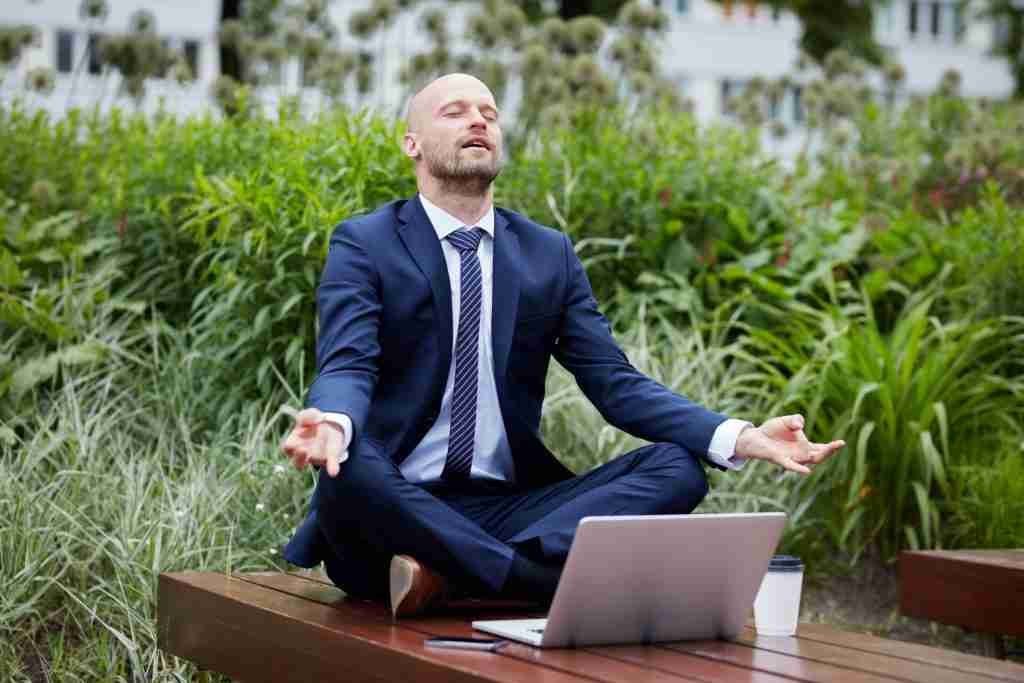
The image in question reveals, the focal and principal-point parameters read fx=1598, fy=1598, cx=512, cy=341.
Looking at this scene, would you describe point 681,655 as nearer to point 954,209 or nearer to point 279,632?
point 279,632

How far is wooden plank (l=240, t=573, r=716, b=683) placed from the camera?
8.82ft

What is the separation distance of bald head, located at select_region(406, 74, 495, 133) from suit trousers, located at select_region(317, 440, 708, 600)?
0.79 m

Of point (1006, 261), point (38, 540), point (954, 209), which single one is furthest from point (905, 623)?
point (954, 209)

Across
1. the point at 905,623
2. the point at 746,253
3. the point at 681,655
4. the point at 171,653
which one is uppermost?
the point at 746,253

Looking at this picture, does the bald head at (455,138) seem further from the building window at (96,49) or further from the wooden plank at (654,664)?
the building window at (96,49)

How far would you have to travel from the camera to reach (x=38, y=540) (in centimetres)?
430

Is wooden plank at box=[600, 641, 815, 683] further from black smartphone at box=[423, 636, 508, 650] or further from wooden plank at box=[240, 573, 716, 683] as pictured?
black smartphone at box=[423, 636, 508, 650]

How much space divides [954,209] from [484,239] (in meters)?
5.28

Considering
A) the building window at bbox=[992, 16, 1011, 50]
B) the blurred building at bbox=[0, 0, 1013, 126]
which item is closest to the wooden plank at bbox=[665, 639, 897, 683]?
the building window at bbox=[992, 16, 1011, 50]

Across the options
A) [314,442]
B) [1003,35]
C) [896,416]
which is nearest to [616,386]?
[314,442]

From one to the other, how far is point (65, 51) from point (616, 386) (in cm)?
2717

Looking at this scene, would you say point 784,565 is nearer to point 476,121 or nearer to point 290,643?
point 290,643

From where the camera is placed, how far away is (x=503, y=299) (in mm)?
3545

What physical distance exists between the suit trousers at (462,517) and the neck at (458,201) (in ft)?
2.03
